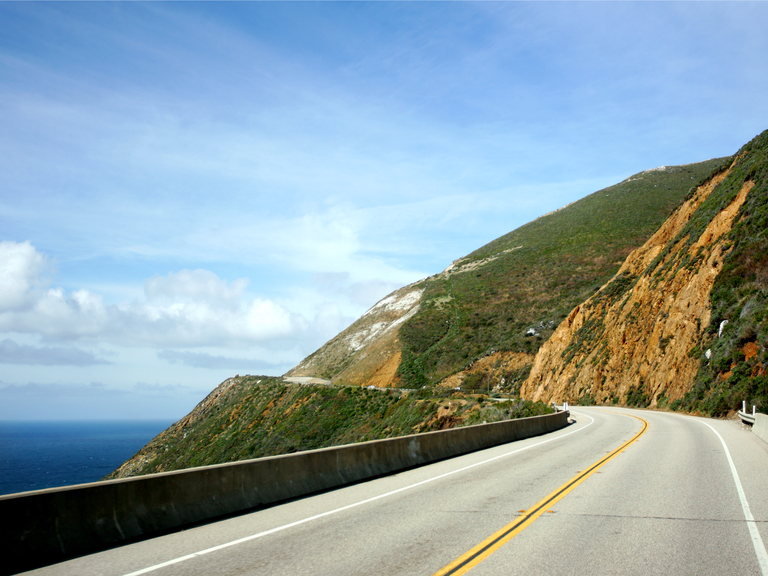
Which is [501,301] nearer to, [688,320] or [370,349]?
[370,349]

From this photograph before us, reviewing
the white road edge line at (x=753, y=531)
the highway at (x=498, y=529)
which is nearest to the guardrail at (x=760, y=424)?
the highway at (x=498, y=529)

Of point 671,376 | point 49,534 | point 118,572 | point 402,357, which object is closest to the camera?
point 118,572

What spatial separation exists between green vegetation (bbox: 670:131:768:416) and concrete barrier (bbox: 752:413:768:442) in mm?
5982

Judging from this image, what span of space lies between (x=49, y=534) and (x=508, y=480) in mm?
7808

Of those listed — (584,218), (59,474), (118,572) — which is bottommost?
(59,474)

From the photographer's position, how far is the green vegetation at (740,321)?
89.5 feet

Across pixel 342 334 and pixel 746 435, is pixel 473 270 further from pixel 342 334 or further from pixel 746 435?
pixel 746 435

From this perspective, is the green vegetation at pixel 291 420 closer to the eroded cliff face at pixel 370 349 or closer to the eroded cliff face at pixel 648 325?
the eroded cliff face at pixel 370 349

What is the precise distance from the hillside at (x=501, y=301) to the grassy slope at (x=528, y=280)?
15 cm

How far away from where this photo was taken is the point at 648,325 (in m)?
42.6

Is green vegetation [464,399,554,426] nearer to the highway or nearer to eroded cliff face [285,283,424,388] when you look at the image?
the highway

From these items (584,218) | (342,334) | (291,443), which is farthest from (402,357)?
(584,218)

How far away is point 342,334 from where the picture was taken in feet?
325

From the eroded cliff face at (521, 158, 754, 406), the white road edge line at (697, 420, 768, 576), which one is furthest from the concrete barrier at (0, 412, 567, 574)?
the eroded cliff face at (521, 158, 754, 406)
